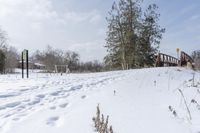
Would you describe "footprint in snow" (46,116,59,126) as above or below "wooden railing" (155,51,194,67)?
below

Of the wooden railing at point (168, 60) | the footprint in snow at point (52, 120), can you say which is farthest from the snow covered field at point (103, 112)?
the wooden railing at point (168, 60)

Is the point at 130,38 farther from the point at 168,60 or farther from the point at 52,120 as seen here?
the point at 52,120

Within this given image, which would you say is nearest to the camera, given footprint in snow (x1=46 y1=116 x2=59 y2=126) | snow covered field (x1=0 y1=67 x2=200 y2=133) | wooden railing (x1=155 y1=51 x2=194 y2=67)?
snow covered field (x1=0 y1=67 x2=200 y2=133)

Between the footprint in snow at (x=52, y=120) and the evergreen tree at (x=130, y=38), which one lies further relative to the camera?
the evergreen tree at (x=130, y=38)

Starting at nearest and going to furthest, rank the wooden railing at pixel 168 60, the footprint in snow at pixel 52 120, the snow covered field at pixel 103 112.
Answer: the snow covered field at pixel 103 112
the footprint in snow at pixel 52 120
the wooden railing at pixel 168 60

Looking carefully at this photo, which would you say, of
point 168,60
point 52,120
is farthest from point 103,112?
point 168,60

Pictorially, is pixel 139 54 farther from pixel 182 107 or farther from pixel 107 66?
pixel 182 107

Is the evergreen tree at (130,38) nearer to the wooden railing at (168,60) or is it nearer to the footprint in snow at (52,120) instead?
the wooden railing at (168,60)

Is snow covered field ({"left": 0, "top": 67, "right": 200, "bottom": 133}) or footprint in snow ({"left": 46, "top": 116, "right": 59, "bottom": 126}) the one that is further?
footprint in snow ({"left": 46, "top": 116, "right": 59, "bottom": 126})

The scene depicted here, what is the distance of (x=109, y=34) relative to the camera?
37.6m

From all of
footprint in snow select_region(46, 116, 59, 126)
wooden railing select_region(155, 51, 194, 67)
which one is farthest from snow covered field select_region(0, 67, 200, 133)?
wooden railing select_region(155, 51, 194, 67)

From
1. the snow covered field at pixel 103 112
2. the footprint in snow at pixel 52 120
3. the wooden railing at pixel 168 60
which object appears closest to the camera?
the snow covered field at pixel 103 112

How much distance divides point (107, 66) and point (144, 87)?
95.2 feet

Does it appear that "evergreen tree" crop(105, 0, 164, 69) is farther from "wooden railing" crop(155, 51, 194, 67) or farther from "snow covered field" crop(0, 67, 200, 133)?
"snow covered field" crop(0, 67, 200, 133)
